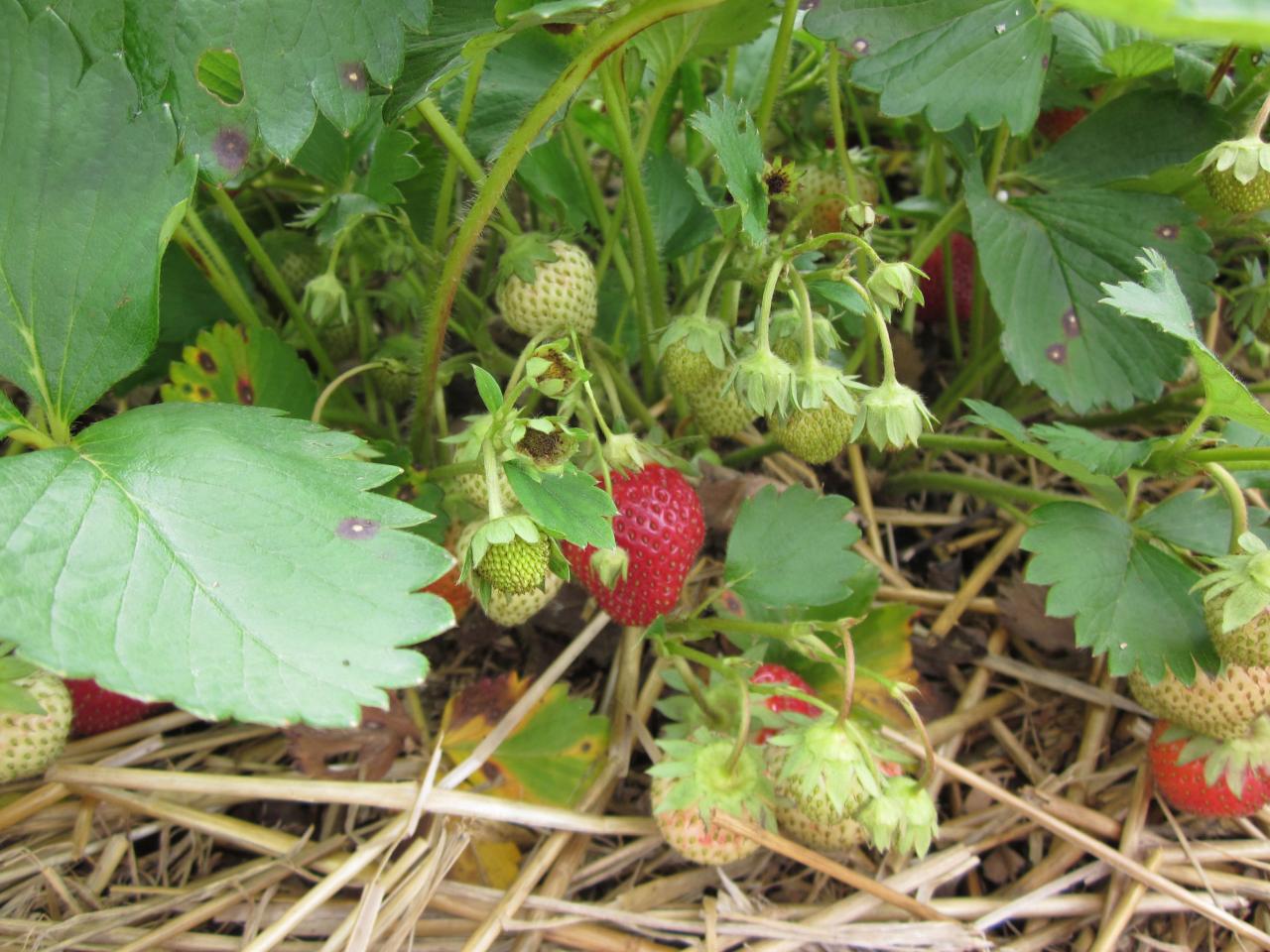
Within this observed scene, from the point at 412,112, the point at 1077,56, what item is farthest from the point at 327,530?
the point at 1077,56

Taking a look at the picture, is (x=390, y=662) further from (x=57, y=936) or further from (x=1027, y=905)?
(x=1027, y=905)

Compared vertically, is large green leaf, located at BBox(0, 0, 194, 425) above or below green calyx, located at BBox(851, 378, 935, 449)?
above

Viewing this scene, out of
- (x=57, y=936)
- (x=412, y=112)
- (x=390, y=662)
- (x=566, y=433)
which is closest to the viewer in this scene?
(x=390, y=662)

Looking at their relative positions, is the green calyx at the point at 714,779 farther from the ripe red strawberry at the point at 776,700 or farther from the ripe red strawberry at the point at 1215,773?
the ripe red strawberry at the point at 1215,773

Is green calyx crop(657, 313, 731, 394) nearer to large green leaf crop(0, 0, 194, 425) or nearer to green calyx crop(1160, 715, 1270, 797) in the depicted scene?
large green leaf crop(0, 0, 194, 425)

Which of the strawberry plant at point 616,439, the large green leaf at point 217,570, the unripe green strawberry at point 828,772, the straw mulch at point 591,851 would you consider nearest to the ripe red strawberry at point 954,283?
the strawberry plant at point 616,439

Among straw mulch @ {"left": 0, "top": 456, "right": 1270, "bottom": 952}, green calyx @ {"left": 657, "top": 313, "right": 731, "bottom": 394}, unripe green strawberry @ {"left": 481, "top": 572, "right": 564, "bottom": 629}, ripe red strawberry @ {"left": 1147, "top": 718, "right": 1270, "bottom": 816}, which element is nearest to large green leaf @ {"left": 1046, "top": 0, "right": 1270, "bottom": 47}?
green calyx @ {"left": 657, "top": 313, "right": 731, "bottom": 394}
